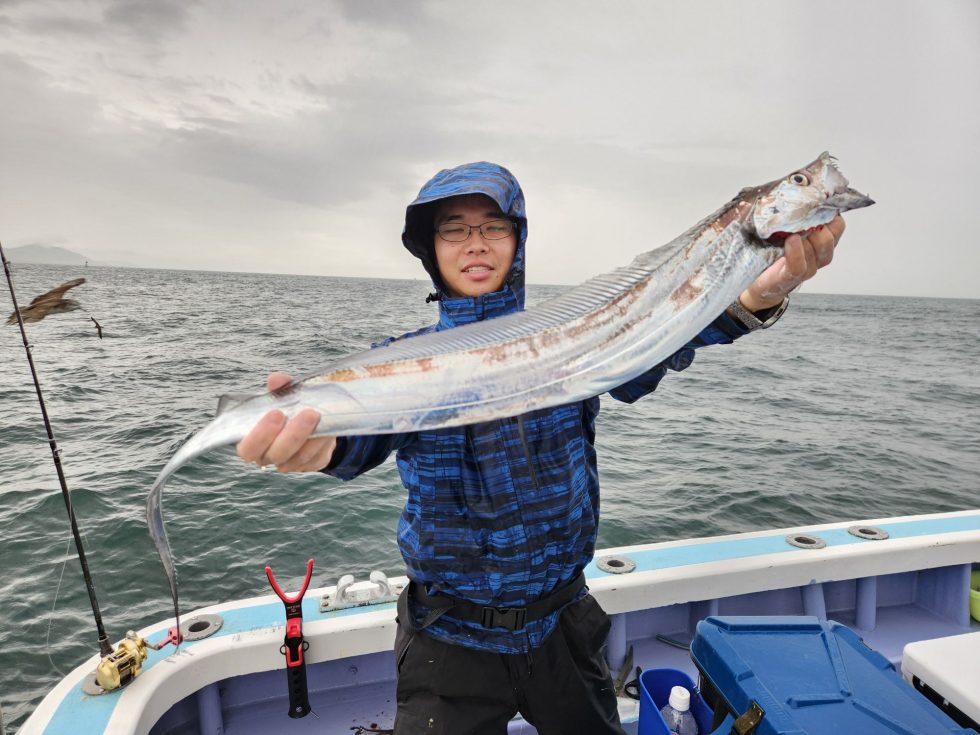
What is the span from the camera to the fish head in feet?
6.40

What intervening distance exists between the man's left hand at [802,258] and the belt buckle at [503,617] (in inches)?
65.7

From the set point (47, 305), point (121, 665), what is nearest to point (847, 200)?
point (47, 305)

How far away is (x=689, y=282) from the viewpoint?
2.01 meters

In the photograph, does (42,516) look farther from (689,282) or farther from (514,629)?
(689,282)

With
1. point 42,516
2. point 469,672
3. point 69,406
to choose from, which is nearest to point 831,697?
point 469,672

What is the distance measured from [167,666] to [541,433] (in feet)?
8.00

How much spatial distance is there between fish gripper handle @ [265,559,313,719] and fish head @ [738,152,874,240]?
286 centimetres

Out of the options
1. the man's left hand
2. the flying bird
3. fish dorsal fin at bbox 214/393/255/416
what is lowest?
fish dorsal fin at bbox 214/393/255/416

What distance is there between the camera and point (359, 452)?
7.41ft

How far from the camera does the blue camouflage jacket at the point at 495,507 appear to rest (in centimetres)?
231

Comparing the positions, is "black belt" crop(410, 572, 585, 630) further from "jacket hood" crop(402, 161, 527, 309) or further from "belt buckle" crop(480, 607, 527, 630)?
"jacket hood" crop(402, 161, 527, 309)

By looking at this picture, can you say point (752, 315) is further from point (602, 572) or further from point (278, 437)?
point (602, 572)

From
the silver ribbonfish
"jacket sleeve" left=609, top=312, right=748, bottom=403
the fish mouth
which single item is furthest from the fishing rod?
the fish mouth

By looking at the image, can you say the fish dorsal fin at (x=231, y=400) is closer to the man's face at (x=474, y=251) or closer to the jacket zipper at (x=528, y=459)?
the jacket zipper at (x=528, y=459)
